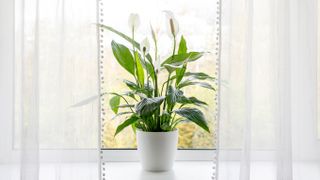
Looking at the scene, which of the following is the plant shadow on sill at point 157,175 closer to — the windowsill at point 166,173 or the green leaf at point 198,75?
the windowsill at point 166,173

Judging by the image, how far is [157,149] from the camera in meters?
1.45

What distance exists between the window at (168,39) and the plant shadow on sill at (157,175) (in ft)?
Answer: 0.73

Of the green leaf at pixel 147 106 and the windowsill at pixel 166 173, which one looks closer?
the green leaf at pixel 147 106

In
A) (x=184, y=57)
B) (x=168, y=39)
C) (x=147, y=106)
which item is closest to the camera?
(x=147, y=106)

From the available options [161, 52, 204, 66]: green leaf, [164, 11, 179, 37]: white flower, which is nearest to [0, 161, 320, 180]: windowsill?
[161, 52, 204, 66]: green leaf
